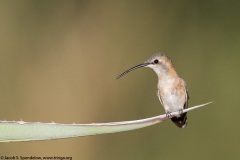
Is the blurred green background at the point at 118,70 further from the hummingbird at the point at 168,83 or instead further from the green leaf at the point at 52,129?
the green leaf at the point at 52,129

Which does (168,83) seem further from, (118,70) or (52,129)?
(118,70)

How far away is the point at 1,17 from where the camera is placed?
123 inches

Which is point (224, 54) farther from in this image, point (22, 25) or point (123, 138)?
point (22, 25)

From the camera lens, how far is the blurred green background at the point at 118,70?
2967 mm

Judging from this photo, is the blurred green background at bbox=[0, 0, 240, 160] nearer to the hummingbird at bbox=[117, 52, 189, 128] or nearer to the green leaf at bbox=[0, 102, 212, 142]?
the hummingbird at bbox=[117, 52, 189, 128]

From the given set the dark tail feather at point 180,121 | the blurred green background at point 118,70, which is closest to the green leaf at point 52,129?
the dark tail feather at point 180,121

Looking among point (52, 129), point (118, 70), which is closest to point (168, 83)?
point (52, 129)

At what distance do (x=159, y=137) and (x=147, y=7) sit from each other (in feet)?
3.25

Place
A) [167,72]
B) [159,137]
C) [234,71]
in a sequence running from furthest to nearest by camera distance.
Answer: [234,71] < [159,137] < [167,72]

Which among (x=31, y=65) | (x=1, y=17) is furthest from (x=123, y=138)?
(x=1, y=17)

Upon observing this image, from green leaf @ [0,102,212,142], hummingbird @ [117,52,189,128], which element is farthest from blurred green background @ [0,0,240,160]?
green leaf @ [0,102,212,142]

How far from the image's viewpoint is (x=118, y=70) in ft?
10.3

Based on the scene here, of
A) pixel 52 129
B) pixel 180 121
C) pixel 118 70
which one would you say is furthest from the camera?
pixel 118 70

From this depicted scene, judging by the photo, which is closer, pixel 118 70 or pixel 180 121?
pixel 180 121
